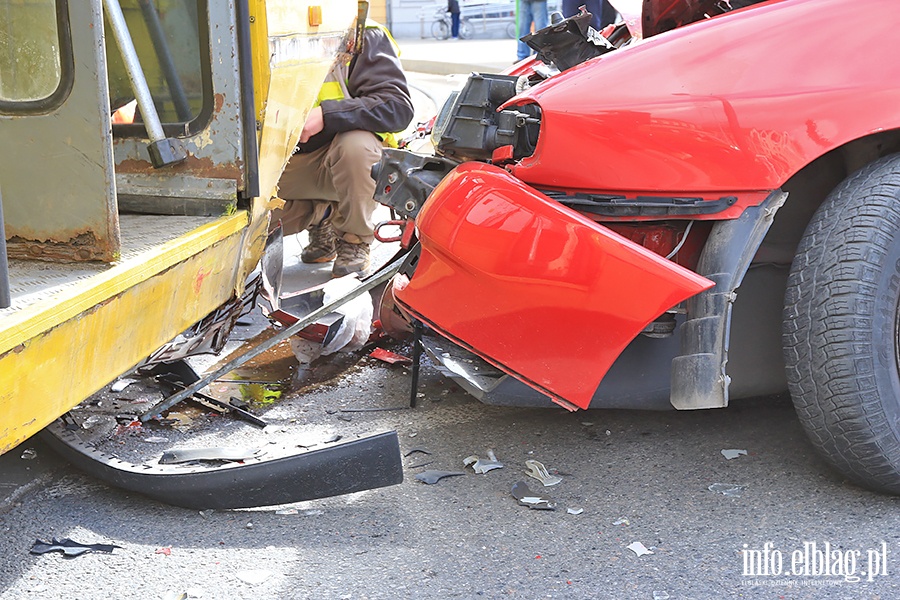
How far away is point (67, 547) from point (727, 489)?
1734 millimetres

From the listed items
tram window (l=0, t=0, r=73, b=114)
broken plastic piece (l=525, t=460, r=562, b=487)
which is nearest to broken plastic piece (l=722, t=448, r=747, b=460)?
broken plastic piece (l=525, t=460, r=562, b=487)

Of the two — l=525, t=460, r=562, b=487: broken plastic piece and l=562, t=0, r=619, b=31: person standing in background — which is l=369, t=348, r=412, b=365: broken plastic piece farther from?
l=562, t=0, r=619, b=31: person standing in background

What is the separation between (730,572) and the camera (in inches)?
86.6

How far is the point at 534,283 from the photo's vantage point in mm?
2396

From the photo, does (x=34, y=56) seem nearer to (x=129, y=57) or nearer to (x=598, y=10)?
(x=129, y=57)

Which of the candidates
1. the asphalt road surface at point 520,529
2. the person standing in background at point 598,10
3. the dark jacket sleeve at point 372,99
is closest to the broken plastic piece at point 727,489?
the asphalt road surface at point 520,529

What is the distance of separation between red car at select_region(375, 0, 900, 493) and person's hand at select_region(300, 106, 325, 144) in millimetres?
2136

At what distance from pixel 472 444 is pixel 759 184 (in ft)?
3.85

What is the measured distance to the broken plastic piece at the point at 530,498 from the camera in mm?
2525

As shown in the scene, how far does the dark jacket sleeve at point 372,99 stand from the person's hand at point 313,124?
0.14 ft

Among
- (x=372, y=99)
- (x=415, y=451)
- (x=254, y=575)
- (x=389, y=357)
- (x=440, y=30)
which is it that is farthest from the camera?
(x=440, y=30)

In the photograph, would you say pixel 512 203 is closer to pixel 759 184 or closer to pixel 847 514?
pixel 759 184

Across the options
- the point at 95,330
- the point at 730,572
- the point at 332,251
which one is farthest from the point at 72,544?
the point at 332,251

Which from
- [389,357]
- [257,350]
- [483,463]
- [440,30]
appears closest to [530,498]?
[483,463]
